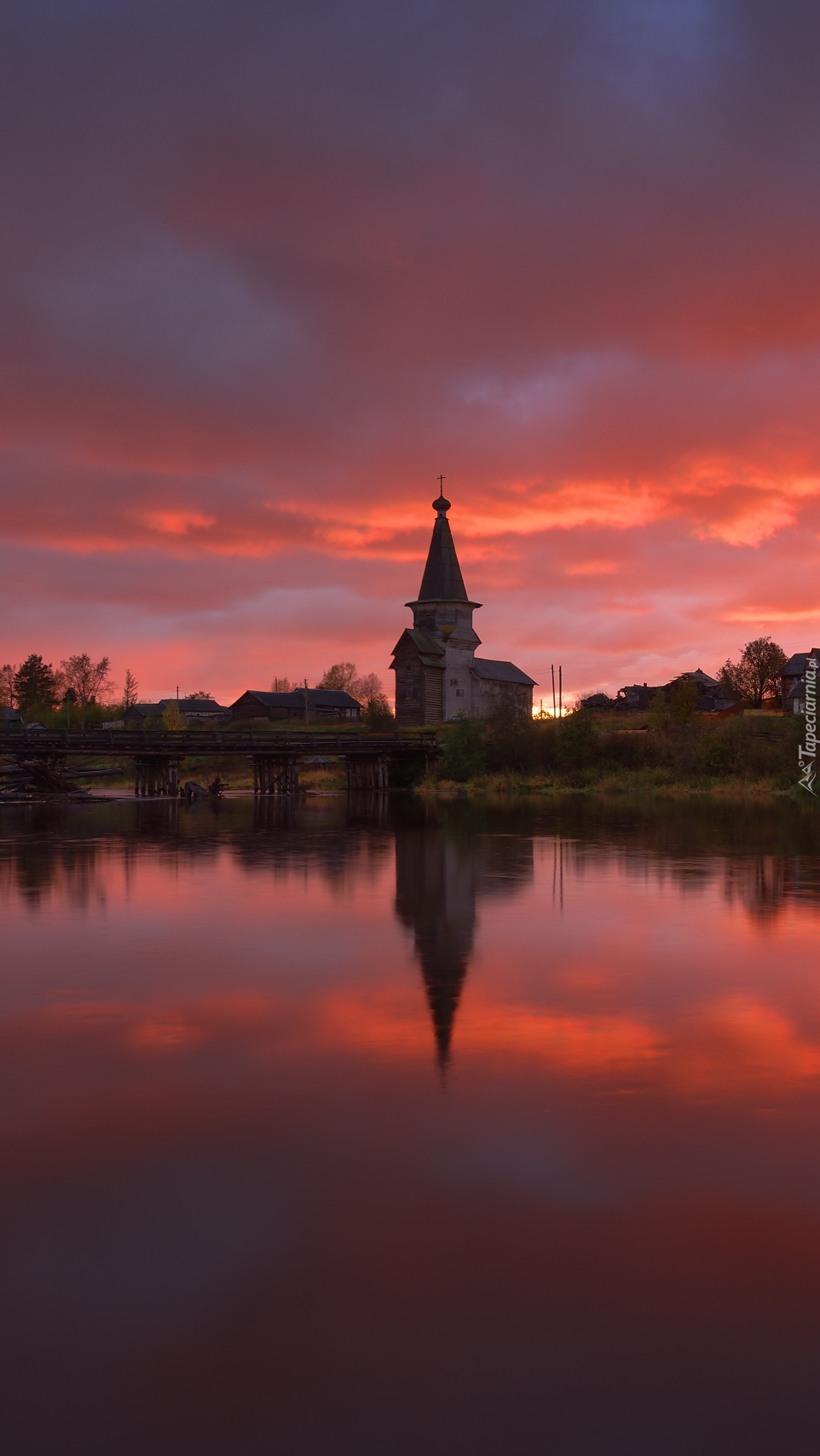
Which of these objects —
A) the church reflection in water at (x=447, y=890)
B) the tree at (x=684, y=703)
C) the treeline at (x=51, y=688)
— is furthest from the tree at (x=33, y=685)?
the church reflection in water at (x=447, y=890)

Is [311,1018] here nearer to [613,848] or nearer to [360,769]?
[613,848]

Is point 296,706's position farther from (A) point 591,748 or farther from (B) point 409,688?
(A) point 591,748

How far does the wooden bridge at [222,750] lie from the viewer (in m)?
58.1

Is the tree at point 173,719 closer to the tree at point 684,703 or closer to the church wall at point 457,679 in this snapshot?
the church wall at point 457,679

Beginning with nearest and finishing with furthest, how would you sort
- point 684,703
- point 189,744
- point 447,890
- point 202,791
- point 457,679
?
point 447,890, point 189,744, point 202,791, point 457,679, point 684,703

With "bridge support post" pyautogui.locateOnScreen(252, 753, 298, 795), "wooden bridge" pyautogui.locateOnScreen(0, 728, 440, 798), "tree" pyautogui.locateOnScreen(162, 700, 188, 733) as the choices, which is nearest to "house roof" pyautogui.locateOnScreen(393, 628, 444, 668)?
"wooden bridge" pyautogui.locateOnScreen(0, 728, 440, 798)

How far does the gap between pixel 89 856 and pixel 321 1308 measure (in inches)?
901

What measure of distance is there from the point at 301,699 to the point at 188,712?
20.6 m

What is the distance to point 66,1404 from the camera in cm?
448

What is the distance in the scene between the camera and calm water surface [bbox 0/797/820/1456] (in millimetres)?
4473

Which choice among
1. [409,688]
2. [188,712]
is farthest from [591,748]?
[188,712]

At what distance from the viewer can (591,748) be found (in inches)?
2790

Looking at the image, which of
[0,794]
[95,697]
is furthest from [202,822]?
[95,697]

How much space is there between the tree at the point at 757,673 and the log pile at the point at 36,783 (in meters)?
76.4
